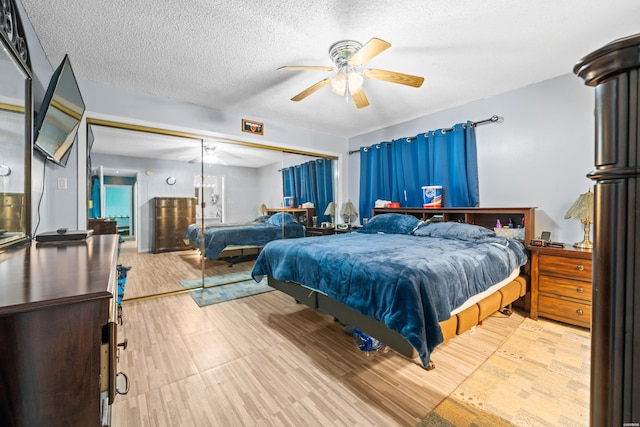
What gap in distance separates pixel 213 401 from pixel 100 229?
112 inches

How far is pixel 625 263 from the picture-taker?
1.56 ft

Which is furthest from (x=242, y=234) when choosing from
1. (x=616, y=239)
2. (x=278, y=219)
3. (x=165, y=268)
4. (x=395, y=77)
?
(x=616, y=239)

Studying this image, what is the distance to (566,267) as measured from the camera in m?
2.55

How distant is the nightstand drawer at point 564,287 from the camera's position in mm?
2461

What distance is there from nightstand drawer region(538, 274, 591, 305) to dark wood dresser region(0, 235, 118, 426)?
345cm

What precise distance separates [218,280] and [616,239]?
4.30 m

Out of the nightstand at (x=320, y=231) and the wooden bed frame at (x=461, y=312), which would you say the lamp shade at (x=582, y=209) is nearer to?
the wooden bed frame at (x=461, y=312)

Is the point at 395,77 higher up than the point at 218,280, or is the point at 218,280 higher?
the point at 395,77

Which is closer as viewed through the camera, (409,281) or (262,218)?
(409,281)

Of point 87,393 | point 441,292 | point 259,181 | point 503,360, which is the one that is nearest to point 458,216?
point 503,360

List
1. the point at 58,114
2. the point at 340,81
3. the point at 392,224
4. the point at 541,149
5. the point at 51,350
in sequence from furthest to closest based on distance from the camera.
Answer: the point at 392,224 → the point at 541,149 → the point at 340,81 → the point at 58,114 → the point at 51,350

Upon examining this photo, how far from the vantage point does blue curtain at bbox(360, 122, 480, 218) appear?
3586 millimetres

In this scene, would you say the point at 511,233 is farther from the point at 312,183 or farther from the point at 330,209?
the point at 312,183

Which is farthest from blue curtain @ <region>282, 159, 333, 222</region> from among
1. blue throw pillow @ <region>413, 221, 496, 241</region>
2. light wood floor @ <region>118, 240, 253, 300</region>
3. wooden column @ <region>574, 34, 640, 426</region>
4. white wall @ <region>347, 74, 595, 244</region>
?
wooden column @ <region>574, 34, 640, 426</region>
